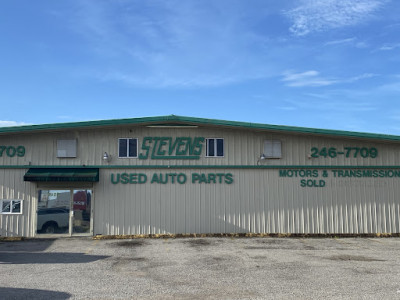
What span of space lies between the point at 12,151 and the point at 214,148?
8.82 m

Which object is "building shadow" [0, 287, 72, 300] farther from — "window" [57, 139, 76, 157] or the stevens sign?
the stevens sign

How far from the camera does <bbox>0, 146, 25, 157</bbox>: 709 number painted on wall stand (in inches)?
654

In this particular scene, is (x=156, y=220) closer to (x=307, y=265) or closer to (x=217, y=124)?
(x=217, y=124)

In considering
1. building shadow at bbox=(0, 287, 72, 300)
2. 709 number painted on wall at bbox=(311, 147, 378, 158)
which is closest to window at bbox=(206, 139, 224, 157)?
709 number painted on wall at bbox=(311, 147, 378, 158)

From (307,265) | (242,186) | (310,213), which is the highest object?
(242,186)

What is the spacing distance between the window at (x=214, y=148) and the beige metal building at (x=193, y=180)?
45 mm

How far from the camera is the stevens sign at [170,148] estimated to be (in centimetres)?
1689

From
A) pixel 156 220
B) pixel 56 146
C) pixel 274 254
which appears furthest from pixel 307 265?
pixel 56 146

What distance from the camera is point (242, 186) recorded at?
17.0m

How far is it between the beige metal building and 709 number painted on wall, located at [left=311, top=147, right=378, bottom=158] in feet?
0.15

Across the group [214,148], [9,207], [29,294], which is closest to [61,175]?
[9,207]

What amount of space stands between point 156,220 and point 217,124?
16.2 ft

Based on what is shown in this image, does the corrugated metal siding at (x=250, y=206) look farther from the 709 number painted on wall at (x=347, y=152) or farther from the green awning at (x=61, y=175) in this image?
the 709 number painted on wall at (x=347, y=152)

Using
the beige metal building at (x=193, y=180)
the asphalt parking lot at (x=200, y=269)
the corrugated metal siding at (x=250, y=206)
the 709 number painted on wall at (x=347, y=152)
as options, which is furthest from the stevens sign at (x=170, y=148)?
the 709 number painted on wall at (x=347, y=152)
